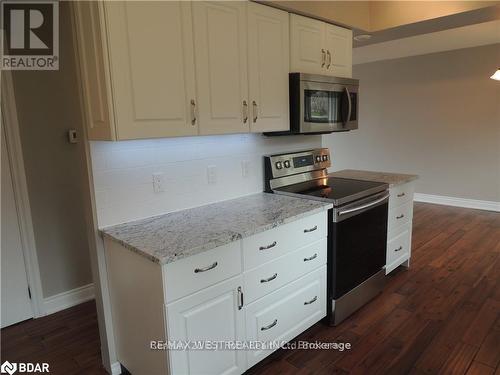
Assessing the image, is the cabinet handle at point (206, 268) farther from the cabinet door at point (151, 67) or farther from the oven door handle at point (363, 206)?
the oven door handle at point (363, 206)

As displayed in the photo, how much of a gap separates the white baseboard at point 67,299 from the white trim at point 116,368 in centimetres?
103

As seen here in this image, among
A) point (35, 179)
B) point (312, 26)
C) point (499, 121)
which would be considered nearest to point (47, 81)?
point (35, 179)

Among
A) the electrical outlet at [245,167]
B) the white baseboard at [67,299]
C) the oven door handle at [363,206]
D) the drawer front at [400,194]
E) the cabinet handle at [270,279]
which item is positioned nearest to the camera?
the cabinet handle at [270,279]

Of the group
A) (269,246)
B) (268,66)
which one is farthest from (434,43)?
(269,246)

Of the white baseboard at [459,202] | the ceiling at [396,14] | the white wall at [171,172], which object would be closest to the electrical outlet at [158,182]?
the white wall at [171,172]

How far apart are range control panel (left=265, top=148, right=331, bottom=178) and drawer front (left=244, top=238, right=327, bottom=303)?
0.65 metres

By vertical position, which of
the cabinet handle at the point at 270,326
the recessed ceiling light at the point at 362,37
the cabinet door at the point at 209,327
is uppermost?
the recessed ceiling light at the point at 362,37

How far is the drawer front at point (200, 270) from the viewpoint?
1543mm

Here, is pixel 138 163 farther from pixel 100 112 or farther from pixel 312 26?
pixel 312 26

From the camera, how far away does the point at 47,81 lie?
8.46 feet

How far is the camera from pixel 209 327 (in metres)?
1.71

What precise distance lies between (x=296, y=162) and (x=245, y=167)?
1.52 ft

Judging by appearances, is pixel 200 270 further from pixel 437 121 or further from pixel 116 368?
pixel 437 121

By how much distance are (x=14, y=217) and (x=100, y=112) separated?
4.66 ft
